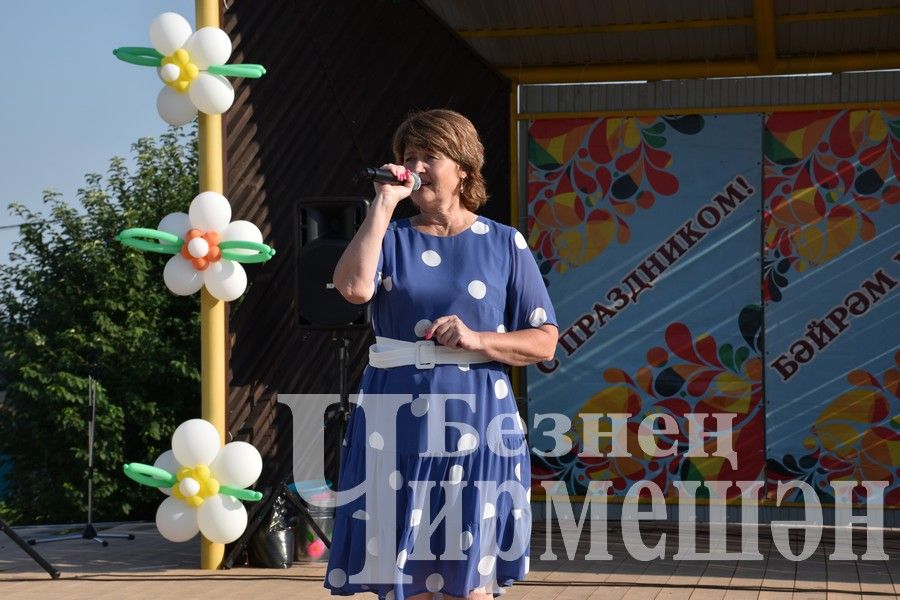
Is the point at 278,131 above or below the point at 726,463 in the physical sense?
above

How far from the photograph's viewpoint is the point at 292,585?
5133 mm

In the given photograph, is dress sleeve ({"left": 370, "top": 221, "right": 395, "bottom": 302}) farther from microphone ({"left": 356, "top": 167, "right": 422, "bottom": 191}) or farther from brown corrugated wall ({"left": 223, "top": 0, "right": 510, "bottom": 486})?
brown corrugated wall ({"left": 223, "top": 0, "right": 510, "bottom": 486})

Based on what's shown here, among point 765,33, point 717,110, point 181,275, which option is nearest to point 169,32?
point 181,275

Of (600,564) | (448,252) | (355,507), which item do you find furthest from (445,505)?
(600,564)

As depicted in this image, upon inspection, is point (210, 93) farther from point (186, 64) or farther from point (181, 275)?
point (181, 275)

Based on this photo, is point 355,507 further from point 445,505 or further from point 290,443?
point 290,443

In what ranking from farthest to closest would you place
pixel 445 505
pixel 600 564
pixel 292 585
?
pixel 600 564 < pixel 292 585 < pixel 445 505

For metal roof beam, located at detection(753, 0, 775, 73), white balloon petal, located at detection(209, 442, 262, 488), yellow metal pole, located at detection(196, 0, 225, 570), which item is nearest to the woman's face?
white balloon petal, located at detection(209, 442, 262, 488)

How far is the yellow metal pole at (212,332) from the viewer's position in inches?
218

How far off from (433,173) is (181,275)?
3.12 metres

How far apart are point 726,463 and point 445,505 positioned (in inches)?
212

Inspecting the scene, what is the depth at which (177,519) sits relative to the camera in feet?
16.5

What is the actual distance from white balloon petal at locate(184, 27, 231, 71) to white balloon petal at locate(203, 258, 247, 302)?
2.78 ft

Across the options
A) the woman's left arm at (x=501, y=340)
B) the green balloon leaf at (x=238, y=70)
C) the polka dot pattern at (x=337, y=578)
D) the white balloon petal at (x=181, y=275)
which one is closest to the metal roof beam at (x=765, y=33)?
the green balloon leaf at (x=238, y=70)
